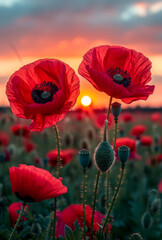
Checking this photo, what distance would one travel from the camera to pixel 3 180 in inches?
132

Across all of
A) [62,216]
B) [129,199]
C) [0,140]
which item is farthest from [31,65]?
[0,140]

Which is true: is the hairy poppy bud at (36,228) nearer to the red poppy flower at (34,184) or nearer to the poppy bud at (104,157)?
the red poppy flower at (34,184)

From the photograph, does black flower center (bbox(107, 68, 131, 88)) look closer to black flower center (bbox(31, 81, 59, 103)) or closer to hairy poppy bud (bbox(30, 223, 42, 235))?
black flower center (bbox(31, 81, 59, 103))

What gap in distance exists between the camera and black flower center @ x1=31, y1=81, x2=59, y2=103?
4.31 feet

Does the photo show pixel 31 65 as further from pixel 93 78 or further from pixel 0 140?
pixel 0 140

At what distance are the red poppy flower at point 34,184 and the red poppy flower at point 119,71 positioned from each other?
344 mm

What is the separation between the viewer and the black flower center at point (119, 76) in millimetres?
1284

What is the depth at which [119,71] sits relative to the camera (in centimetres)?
138

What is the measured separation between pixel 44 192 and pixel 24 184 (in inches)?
2.8

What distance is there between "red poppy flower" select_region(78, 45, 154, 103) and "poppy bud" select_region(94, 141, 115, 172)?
18 cm

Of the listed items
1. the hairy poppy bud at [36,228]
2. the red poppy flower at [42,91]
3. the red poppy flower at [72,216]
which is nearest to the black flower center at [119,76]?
the red poppy flower at [42,91]

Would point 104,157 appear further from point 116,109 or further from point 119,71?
point 119,71

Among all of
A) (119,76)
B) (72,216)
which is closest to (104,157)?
(119,76)

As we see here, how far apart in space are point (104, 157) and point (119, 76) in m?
0.32
